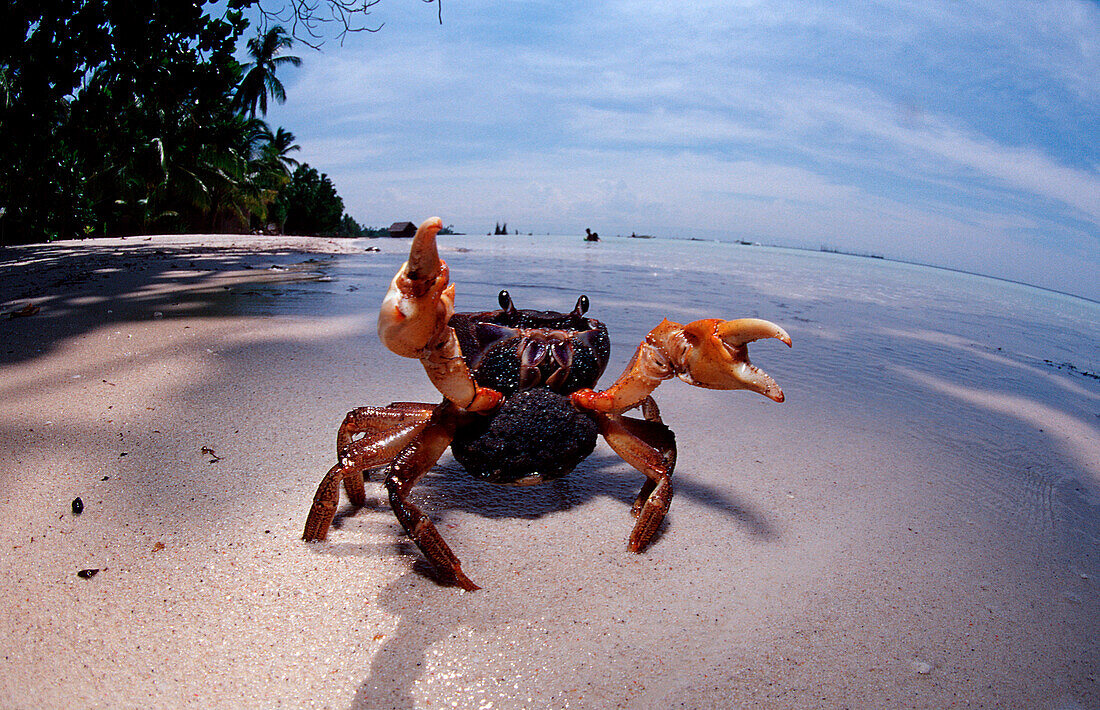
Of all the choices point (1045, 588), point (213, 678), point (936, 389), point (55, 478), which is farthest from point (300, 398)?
point (936, 389)

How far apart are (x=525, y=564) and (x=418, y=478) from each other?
0.52 metres

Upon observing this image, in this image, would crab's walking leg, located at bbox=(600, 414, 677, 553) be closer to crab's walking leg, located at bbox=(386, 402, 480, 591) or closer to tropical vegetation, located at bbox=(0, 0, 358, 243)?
crab's walking leg, located at bbox=(386, 402, 480, 591)

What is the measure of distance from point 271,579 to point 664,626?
4.32 feet

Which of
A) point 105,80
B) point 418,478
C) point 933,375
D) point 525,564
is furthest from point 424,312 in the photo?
point 105,80

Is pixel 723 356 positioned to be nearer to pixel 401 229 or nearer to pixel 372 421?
pixel 372 421

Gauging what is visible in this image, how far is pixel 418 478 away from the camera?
2018 mm

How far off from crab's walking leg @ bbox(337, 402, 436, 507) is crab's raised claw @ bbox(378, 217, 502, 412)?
417 millimetres

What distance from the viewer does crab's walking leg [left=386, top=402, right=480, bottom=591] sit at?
1788mm

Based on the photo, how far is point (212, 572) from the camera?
175cm

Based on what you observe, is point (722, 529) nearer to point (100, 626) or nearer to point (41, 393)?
point (100, 626)

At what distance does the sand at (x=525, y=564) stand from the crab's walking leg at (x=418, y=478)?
0.33 ft

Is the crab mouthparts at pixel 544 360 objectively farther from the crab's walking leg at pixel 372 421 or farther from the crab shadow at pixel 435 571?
the crab shadow at pixel 435 571

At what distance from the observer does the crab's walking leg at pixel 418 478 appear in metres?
1.79

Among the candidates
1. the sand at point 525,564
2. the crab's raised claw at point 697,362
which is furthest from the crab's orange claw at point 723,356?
the sand at point 525,564
